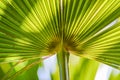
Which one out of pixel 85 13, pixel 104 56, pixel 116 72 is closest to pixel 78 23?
pixel 85 13

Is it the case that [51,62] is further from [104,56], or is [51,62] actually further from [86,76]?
[104,56]

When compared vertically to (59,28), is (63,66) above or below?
below

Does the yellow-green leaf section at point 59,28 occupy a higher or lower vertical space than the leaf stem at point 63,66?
higher

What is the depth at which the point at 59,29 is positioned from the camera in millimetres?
1035

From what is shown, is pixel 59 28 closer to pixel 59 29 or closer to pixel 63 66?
pixel 59 29

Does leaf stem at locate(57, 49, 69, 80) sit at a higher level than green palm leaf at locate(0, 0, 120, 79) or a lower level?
lower

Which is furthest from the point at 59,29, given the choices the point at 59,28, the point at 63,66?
the point at 63,66

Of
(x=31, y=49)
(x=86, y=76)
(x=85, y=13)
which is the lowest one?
(x=86, y=76)

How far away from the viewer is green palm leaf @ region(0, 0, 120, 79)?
983 mm

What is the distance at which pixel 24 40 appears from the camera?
42.4 inches

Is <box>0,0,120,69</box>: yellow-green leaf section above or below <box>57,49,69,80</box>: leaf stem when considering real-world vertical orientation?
above

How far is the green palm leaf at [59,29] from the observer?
0.98 meters

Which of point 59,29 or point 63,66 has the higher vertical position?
point 59,29

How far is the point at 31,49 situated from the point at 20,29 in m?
0.10
